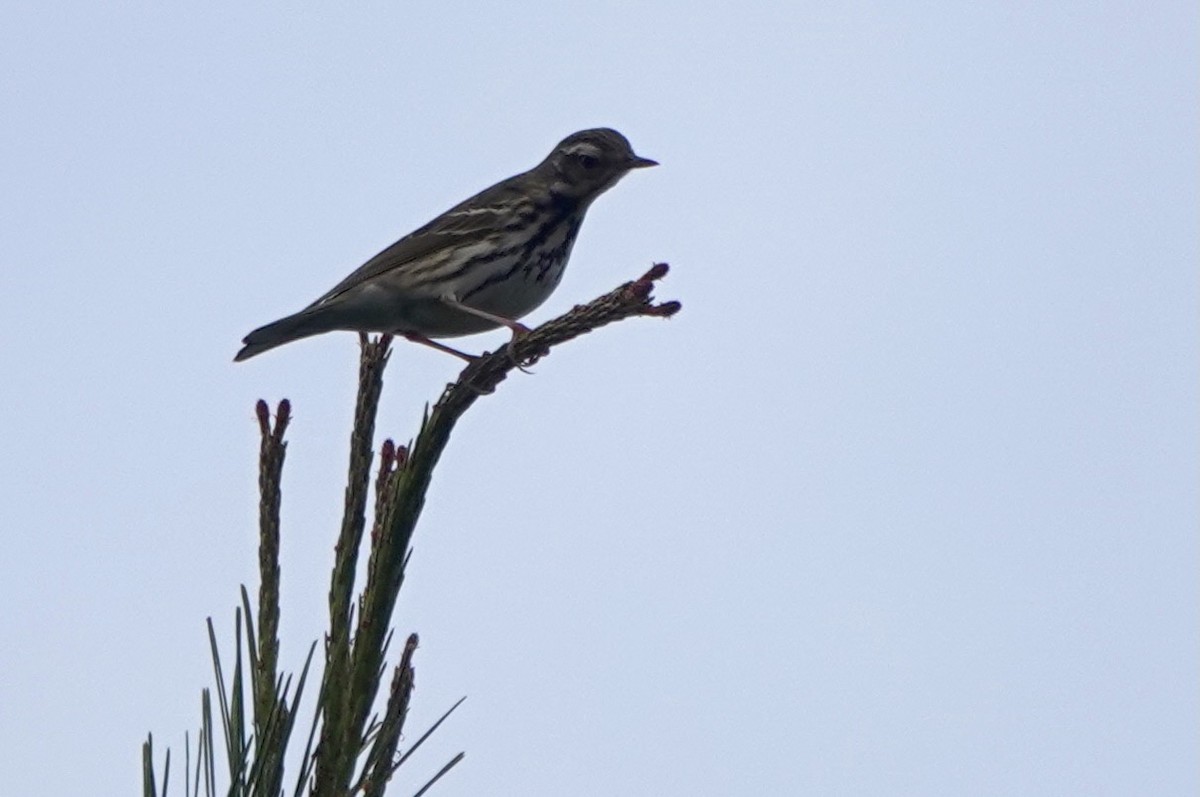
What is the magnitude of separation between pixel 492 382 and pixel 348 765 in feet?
5.39

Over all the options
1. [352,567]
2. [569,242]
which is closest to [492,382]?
[352,567]

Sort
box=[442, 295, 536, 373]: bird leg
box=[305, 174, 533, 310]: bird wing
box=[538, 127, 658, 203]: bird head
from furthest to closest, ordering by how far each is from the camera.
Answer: box=[538, 127, 658, 203]: bird head → box=[305, 174, 533, 310]: bird wing → box=[442, 295, 536, 373]: bird leg

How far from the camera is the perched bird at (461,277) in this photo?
931 centimetres

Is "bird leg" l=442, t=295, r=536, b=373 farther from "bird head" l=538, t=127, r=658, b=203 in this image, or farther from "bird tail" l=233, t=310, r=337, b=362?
"bird head" l=538, t=127, r=658, b=203

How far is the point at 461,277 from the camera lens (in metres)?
9.42

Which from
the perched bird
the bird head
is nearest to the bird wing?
the perched bird

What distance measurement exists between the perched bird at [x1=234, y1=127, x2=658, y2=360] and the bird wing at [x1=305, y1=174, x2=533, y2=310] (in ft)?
0.04

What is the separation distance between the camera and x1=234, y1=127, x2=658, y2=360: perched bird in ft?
30.6

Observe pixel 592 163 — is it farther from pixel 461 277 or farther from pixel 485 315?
pixel 485 315

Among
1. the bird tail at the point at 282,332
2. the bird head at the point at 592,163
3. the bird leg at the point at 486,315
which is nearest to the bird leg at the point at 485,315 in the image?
the bird leg at the point at 486,315

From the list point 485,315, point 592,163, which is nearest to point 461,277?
point 485,315

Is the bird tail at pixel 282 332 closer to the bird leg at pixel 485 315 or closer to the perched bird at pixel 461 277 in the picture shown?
the perched bird at pixel 461 277

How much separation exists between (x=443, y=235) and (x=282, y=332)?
161cm

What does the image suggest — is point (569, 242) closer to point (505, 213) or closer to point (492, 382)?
point (505, 213)
